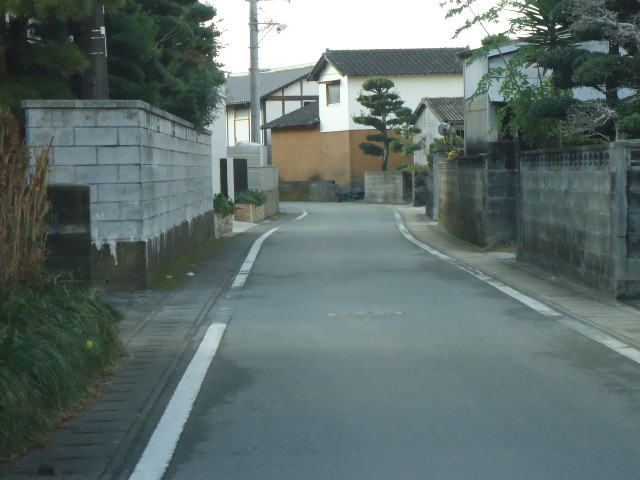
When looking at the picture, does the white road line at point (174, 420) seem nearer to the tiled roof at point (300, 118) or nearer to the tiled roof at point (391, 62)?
the tiled roof at point (391, 62)

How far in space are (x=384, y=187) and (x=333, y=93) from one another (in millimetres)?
11404

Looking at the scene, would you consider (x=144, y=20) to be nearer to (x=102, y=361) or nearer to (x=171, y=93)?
(x=171, y=93)

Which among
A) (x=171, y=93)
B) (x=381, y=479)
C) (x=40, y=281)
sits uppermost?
(x=171, y=93)

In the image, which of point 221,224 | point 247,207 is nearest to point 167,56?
point 221,224

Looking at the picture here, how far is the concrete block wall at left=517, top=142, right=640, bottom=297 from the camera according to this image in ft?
39.1

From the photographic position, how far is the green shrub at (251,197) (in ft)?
111

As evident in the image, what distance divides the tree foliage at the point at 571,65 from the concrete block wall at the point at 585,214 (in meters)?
0.61

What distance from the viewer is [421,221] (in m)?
32.8

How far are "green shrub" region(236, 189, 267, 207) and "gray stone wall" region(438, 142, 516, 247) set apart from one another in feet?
37.3

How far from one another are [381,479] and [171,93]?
15.8 metres

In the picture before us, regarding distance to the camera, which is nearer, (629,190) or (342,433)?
(342,433)

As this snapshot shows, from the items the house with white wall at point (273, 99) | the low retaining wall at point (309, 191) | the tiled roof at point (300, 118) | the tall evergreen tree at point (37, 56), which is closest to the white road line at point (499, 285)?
the tall evergreen tree at point (37, 56)

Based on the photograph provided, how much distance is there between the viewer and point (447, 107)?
52312 millimetres

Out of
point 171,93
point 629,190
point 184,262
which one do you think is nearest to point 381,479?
point 629,190
